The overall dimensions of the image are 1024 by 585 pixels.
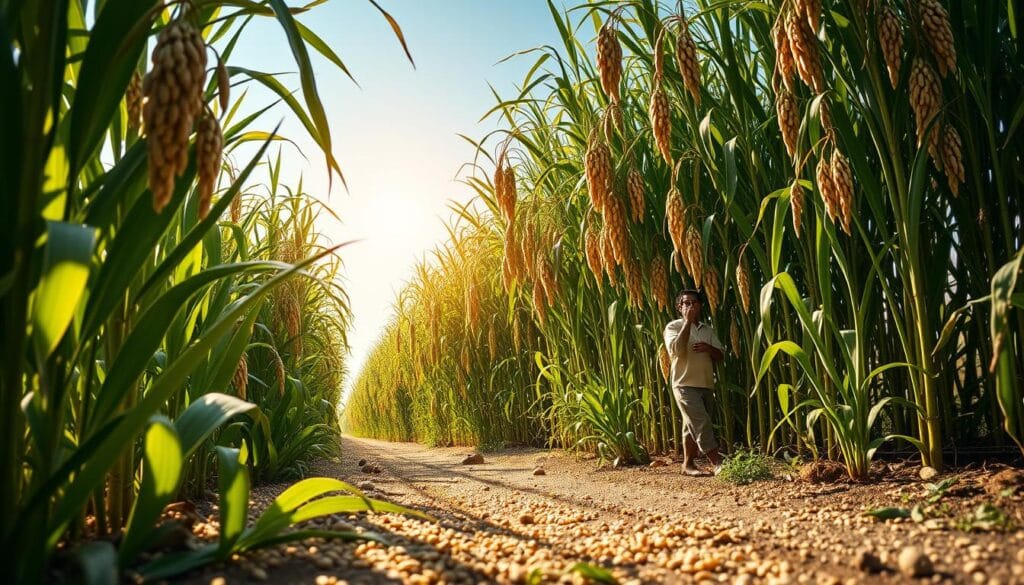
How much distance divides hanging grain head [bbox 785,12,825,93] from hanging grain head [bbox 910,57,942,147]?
0.29 m

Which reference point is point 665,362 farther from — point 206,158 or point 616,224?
point 206,158

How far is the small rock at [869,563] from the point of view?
1243 millimetres

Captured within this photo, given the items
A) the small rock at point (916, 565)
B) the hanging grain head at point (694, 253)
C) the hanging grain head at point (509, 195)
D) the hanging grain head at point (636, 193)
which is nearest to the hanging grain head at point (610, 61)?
the hanging grain head at point (636, 193)

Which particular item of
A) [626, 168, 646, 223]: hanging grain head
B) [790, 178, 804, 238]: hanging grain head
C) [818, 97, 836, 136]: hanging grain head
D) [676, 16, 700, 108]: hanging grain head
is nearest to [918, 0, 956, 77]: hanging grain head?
[818, 97, 836, 136]: hanging grain head

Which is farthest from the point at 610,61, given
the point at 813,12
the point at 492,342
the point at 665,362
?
the point at 492,342

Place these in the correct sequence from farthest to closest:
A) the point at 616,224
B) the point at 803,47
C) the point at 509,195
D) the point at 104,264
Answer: the point at 509,195 → the point at 616,224 → the point at 803,47 → the point at 104,264

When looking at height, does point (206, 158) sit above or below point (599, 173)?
below

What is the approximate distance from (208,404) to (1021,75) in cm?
264

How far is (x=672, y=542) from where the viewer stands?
156 cm

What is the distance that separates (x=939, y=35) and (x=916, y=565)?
140 centimetres

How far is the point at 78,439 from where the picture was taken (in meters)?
1.29

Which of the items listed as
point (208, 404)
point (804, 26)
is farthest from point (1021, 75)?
point (208, 404)

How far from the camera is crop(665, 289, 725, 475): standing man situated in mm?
3223

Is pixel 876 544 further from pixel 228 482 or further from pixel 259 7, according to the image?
pixel 259 7
